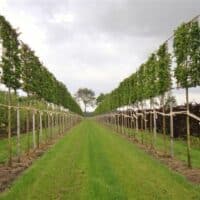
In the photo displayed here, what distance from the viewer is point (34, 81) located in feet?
96.4

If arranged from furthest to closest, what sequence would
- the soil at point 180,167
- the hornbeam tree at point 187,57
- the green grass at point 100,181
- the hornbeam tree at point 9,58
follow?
the hornbeam tree at point 9,58 < the hornbeam tree at point 187,57 < the soil at point 180,167 < the green grass at point 100,181

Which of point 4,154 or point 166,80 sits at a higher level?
point 166,80

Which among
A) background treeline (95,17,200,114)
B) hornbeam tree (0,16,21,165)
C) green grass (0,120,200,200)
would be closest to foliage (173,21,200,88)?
background treeline (95,17,200,114)

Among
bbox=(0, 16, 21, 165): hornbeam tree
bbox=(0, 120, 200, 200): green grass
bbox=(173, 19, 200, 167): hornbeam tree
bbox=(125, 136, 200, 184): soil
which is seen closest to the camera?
bbox=(0, 120, 200, 200): green grass

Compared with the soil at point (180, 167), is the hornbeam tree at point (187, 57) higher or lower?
higher

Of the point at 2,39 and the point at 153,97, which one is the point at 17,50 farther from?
the point at 153,97

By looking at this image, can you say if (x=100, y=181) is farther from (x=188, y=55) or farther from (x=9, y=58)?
(x=9, y=58)

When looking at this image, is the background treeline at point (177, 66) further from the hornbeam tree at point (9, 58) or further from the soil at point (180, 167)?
the hornbeam tree at point (9, 58)

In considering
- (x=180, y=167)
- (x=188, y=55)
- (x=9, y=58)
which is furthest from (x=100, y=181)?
(x=9, y=58)

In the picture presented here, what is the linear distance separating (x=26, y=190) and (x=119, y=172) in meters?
4.02

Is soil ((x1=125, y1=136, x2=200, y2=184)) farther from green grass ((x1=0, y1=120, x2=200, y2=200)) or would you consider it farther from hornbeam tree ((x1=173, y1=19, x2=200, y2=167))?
hornbeam tree ((x1=173, y1=19, x2=200, y2=167))

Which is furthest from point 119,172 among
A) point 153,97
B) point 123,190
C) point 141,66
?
point 141,66

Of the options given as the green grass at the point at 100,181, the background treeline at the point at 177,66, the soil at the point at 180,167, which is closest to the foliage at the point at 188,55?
the background treeline at the point at 177,66

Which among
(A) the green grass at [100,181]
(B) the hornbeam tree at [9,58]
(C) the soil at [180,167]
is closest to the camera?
(A) the green grass at [100,181]
